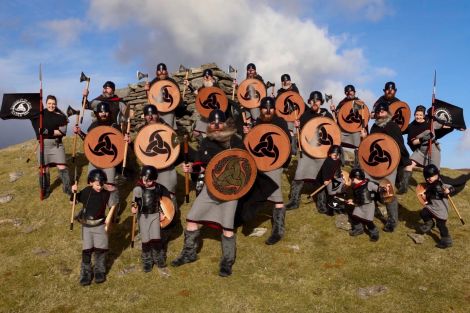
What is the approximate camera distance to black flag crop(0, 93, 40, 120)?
10594 mm

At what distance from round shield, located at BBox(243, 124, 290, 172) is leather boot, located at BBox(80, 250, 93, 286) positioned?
4056 mm

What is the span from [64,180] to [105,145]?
253 cm

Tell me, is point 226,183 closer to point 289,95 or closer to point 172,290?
point 172,290

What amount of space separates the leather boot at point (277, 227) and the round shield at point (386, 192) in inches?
91.8

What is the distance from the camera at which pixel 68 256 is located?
8.16 meters

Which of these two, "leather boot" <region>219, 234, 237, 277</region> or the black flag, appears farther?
the black flag

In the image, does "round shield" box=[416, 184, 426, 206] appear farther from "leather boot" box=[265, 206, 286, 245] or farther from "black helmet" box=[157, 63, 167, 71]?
"black helmet" box=[157, 63, 167, 71]

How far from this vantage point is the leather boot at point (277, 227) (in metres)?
8.47

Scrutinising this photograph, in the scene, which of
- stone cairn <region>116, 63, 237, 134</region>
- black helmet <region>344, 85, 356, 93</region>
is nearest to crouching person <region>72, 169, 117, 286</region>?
black helmet <region>344, 85, 356, 93</region>

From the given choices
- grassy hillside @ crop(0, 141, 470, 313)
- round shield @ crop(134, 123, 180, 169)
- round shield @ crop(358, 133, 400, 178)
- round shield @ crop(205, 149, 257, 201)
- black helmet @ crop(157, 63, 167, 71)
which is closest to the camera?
grassy hillside @ crop(0, 141, 470, 313)

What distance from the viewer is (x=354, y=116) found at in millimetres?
11125

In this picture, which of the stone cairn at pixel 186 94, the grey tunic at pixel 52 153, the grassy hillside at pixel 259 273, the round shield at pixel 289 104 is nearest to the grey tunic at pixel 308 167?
the grassy hillside at pixel 259 273

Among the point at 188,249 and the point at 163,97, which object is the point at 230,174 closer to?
the point at 188,249

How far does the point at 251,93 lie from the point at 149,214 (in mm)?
6985
